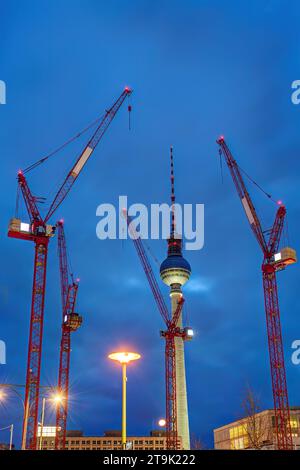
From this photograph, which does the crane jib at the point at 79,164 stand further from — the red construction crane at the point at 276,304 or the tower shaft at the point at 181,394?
the tower shaft at the point at 181,394

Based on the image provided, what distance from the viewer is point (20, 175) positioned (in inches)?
4252

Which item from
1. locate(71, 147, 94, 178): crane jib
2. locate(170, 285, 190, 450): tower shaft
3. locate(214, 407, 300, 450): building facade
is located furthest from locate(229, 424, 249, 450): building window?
locate(71, 147, 94, 178): crane jib

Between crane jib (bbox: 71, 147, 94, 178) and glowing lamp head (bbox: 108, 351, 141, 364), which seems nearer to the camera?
glowing lamp head (bbox: 108, 351, 141, 364)

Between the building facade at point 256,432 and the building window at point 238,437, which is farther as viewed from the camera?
the building window at point 238,437

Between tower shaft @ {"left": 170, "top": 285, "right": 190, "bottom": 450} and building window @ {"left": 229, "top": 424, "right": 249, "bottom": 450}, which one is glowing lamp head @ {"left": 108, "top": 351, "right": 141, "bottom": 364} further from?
tower shaft @ {"left": 170, "top": 285, "right": 190, "bottom": 450}

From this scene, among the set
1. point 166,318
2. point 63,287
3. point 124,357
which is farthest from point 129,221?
point 124,357

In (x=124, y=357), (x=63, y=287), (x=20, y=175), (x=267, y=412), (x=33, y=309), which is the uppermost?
(x=20, y=175)

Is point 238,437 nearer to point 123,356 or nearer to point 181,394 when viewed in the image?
point 181,394

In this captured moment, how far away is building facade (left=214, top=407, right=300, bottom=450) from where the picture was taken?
12012cm

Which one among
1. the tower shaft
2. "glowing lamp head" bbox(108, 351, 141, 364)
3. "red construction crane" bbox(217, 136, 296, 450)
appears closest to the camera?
"glowing lamp head" bbox(108, 351, 141, 364)

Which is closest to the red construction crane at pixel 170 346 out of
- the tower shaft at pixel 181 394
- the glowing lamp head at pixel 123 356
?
the tower shaft at pixel 181 394

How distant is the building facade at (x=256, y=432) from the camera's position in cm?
12012
